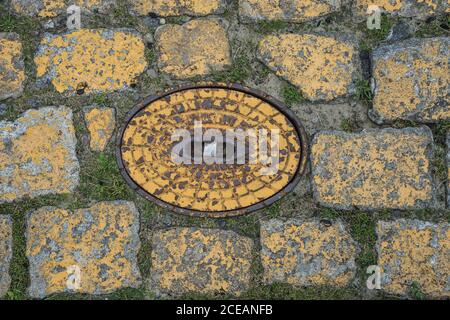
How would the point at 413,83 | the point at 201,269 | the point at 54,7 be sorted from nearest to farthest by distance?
the point at 201,269 → the point at 413,83 → the point at 54,7

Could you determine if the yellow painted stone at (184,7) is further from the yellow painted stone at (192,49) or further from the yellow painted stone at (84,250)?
the yellow painted stone at (84,250)

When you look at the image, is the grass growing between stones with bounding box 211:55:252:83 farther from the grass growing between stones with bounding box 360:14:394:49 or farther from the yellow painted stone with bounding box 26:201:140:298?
the yellow painted stone with bounding box 26:201:140:298

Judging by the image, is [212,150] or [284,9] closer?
[212,150]

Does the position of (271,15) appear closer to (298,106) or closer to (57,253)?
(298,106)

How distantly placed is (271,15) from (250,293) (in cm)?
129

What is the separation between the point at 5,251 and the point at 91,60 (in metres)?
0.95

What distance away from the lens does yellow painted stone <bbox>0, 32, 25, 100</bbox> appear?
3.01m

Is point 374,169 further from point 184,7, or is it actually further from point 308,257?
point 184,7

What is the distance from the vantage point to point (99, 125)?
296 centimetres

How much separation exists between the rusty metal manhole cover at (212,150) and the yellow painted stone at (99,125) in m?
0.07

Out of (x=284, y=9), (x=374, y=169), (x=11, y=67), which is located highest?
(x=284, y=9)

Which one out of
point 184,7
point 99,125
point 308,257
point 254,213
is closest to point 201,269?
point 254,213

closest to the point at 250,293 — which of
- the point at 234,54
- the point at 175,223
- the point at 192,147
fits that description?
the point at 175,223

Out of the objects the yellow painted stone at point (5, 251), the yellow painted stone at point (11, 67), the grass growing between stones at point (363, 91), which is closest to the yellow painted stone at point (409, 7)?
the grass growing between stones at point (363, 91)
